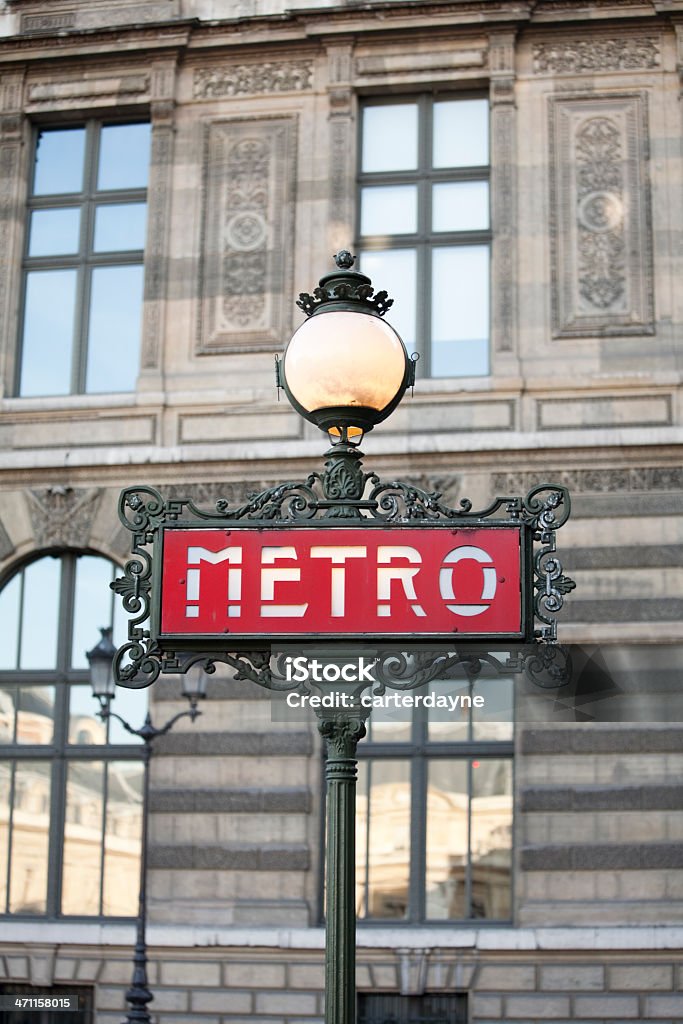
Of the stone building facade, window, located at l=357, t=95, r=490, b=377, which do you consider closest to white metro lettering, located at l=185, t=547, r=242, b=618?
the stone building facade

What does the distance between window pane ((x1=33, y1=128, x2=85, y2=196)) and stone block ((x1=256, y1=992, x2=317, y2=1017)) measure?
891 cm

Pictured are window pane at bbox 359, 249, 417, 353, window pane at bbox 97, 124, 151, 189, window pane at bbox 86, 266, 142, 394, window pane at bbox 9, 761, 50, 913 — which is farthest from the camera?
window pane at bbox 97, 124, 151, 189

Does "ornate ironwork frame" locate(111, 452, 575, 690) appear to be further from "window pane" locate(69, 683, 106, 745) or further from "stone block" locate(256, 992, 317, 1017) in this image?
"window pane" locate(69, 683, 106, 745)

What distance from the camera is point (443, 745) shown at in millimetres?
15562

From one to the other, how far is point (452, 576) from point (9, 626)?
11.5 meters

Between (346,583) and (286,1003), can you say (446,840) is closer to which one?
(286,1003)

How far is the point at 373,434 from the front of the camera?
52.9 ft

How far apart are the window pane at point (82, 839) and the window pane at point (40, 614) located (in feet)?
3.83

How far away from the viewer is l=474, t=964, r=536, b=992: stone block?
48.0 ft

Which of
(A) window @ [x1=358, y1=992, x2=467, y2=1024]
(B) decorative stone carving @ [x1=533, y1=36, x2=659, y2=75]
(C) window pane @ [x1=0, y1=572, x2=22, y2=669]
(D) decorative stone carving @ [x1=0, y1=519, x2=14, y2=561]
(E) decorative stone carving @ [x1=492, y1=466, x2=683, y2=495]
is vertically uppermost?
(B) decorative stone carving @ [x1=533, y1=36, x2=659, y2=75]

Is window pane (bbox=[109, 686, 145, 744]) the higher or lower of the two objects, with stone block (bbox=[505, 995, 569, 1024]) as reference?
higher

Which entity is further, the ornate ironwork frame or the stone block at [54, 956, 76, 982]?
the stone block at [54, 956, 76, 982]

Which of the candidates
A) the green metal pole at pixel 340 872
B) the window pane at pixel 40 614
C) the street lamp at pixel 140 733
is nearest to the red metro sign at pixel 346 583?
the green metal pole at pixel 340 872

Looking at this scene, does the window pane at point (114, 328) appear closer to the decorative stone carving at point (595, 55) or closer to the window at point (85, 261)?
the window at point (85, 261)
